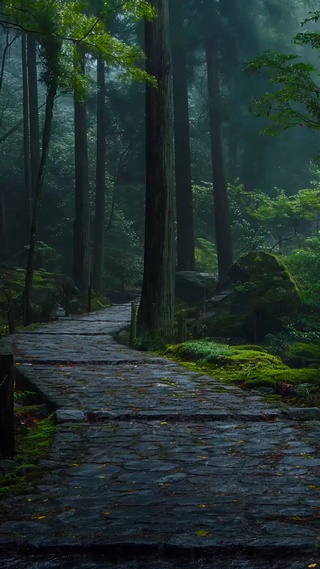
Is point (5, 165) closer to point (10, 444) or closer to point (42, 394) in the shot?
point (42, 394)

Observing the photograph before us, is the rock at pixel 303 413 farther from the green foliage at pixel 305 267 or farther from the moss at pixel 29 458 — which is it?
the green foliage at pixel 305 267

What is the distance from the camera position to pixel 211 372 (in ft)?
34.3

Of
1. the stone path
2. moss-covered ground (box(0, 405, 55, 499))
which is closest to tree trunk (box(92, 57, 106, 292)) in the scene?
the stone path

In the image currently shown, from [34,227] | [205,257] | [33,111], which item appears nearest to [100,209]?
[33,111]

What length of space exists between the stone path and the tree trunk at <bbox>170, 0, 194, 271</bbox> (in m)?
19.3

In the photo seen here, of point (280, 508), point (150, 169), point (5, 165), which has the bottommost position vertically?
point (280, 508)

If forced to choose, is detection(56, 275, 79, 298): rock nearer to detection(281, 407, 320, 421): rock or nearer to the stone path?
the stone path

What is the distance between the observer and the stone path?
362 centimetres

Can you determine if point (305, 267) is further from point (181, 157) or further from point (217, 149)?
point (217, 149)

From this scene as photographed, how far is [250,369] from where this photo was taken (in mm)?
9859

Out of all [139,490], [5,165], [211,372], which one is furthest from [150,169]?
[5,165]

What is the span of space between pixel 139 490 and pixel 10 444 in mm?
1358

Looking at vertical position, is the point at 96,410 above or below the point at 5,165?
below

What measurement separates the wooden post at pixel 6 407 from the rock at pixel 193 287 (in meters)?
19.0
